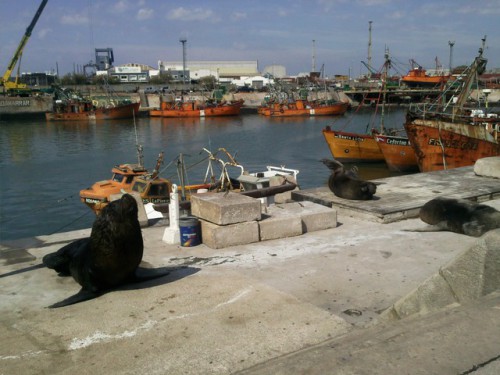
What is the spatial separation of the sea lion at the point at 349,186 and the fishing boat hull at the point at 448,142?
1394cm

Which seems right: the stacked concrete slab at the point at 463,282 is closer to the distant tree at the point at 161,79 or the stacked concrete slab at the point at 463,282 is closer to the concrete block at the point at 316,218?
the concrete block at the point at 316,218

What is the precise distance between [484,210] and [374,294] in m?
3.70

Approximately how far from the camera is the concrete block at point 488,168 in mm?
13252

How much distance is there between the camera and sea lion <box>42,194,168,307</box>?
20.2 ft

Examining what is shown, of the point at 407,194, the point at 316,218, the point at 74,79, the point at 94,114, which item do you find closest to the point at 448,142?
the point at 407,194

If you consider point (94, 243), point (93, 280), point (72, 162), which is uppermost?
point (94, 243)

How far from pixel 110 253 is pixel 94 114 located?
228 feet

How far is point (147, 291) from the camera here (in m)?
6.17

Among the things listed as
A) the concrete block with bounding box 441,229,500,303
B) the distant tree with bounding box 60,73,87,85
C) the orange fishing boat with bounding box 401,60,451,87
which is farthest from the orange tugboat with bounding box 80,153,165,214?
the distant tree with bounding box 60,73,87,85

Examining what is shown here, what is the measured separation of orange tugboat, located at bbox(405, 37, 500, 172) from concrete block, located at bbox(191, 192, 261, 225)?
17.6 metres

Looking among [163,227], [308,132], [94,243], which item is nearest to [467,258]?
[94,243]

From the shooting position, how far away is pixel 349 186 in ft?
35.4

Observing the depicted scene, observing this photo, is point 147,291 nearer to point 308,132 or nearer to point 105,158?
point 105,158

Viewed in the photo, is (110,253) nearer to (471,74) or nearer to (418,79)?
(471,74)
